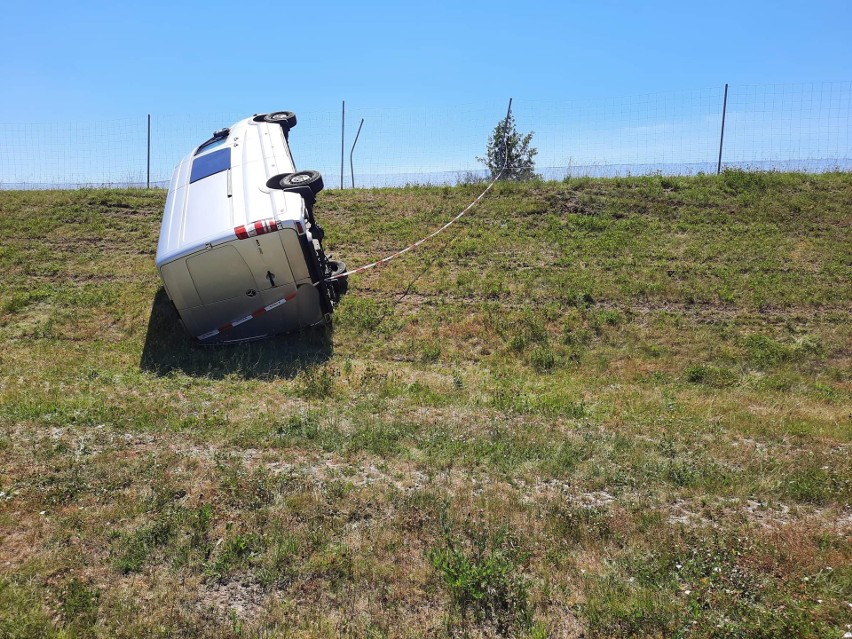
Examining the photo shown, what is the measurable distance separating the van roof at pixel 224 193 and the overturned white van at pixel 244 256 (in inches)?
0.7

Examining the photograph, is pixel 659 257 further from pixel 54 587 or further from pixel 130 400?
pixel 54 587

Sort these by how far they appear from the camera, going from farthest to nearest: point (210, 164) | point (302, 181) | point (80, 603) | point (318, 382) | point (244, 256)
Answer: point (210, 164), point (302, 181), point (244, 256), point (318, 382), point (80, 603)

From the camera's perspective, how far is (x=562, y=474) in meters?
5.70

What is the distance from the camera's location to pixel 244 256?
27.1 feet

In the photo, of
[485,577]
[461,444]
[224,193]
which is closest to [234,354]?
[224,193]

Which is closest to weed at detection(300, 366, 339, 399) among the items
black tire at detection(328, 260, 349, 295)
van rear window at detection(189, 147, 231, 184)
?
black tire at detection(328, 260, 349, 295)

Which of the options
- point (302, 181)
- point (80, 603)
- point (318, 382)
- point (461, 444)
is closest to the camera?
point (80, 603)

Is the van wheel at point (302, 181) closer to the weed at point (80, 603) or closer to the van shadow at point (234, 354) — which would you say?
the van shadow at point (234, 354)

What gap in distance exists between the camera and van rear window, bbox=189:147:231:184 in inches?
399

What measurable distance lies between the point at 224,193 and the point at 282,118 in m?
4.93

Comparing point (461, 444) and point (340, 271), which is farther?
point (340, 271)

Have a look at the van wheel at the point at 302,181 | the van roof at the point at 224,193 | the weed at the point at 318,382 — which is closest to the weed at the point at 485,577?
the weed at the point at 318,382

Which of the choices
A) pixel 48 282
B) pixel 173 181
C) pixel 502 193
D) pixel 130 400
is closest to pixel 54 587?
pixel 130 400

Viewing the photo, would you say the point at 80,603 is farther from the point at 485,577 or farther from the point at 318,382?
the point at 318,382
